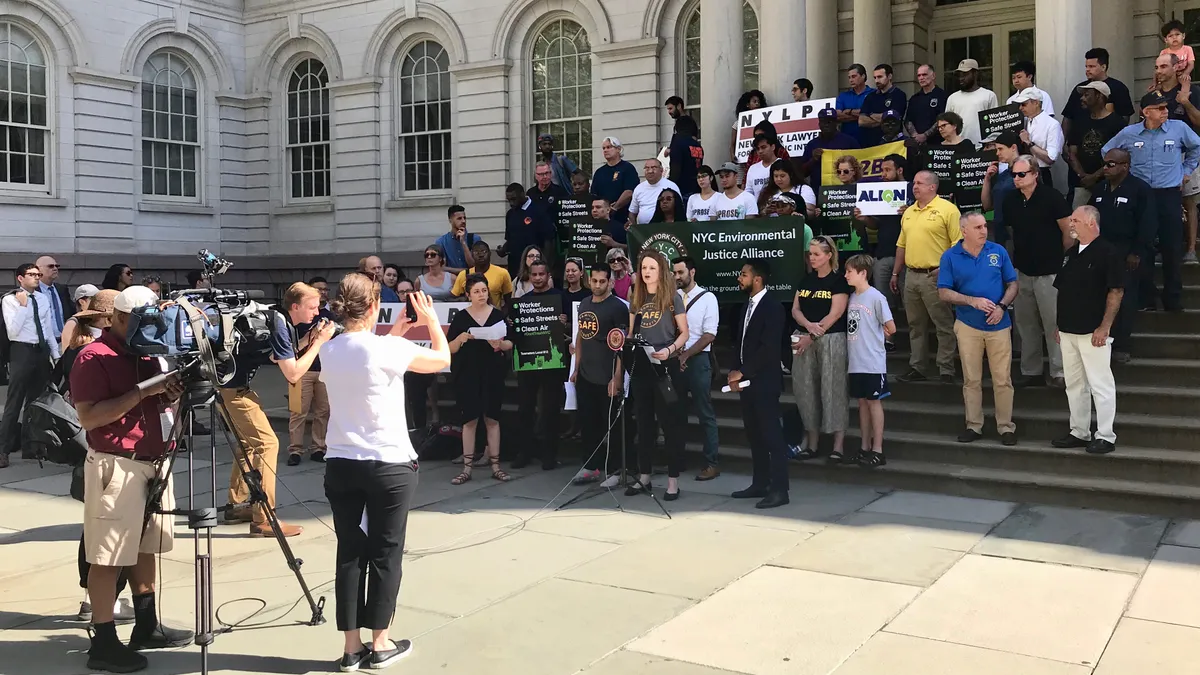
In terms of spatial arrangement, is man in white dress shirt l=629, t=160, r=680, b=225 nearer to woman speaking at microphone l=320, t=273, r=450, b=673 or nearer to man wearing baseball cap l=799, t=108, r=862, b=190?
man wearing baseball cap l=799, t=108, r=862, b=190

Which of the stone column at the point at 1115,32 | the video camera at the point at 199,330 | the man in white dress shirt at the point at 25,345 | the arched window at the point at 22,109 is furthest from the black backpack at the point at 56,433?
the arched window at the point at 22,109

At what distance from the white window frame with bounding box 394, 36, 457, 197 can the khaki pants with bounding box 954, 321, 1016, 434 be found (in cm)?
1323

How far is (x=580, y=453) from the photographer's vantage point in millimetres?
10359

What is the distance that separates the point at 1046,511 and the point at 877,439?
1.53 meters

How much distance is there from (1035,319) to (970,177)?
210 cm

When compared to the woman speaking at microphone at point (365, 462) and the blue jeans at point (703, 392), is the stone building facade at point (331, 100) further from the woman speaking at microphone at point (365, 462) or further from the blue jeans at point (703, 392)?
the woman speaking at microphone at point (365, 462)

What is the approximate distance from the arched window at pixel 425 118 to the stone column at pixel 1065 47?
12.0 metres

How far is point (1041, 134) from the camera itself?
34.4 ft

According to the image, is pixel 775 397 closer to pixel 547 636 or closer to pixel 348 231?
pixel 547 636

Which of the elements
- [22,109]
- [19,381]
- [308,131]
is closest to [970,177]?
[19,381]

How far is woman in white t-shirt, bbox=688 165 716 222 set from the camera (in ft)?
36.6

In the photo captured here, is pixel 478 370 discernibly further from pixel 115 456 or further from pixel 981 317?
pixel 115 456

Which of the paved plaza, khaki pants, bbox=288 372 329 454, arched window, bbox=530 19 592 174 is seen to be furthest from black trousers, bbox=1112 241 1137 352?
arched window, bbox=530 19 592 174

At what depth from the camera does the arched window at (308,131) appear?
21.9m
